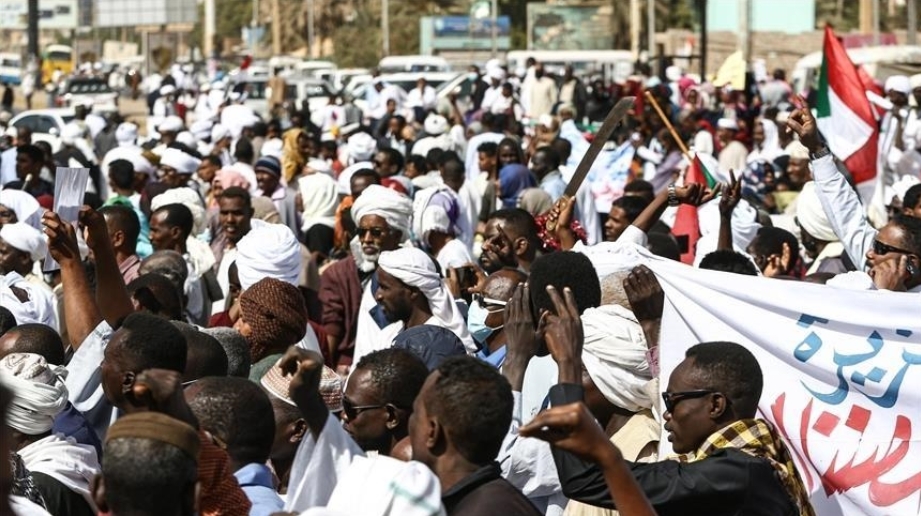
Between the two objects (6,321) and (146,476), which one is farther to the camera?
(6,321)

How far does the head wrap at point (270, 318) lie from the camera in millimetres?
6520

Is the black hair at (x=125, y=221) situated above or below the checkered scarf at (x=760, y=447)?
above

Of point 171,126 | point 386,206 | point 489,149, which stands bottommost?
Answer: point 386,206

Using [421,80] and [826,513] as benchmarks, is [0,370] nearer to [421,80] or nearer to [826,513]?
[826,513]

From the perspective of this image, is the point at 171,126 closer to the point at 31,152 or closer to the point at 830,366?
the point at 31,152

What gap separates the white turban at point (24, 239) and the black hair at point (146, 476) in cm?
483

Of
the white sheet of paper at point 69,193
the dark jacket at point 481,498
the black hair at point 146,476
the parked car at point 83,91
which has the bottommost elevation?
the dark jacket at point 481,498

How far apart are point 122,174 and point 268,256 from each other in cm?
433

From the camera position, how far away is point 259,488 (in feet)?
14.8

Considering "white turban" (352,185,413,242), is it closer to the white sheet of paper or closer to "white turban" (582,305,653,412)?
the white sheet of paper

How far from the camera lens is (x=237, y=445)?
4.55 meters

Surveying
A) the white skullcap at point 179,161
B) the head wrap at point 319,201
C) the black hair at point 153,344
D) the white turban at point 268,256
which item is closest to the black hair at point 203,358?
the black hair at point 153,344

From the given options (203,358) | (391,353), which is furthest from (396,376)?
(203,358)

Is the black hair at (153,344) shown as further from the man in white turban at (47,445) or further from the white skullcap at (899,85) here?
the white skullcap at (899,85)
